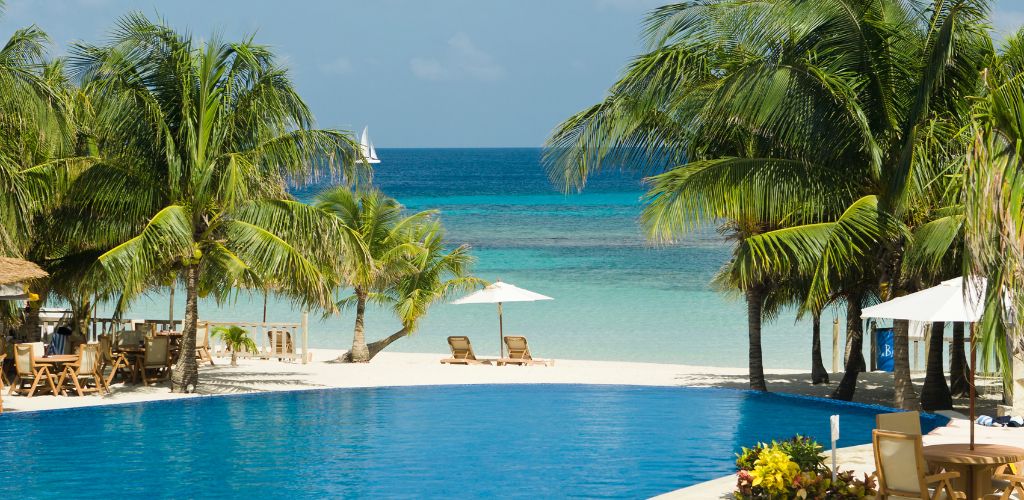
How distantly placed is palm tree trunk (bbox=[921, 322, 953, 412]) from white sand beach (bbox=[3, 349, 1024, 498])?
0.51m

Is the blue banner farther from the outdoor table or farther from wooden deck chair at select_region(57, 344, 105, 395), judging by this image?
wooden deck chair at select_region(57, 344, 105, 395)

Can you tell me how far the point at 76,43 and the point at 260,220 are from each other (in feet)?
11.5

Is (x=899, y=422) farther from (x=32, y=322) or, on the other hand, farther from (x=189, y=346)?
(x=32, y=322)

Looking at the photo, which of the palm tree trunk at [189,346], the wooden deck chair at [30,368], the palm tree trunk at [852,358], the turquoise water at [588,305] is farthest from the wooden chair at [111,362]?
the palm tree trunk at [852,358]

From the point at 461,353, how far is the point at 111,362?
6.43 m

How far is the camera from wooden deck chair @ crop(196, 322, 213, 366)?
1950 centimetres

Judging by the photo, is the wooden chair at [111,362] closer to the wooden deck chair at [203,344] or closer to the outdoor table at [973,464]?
the wooden deck chair at [203,344]

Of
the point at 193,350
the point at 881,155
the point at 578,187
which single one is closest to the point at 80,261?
the point at 193,350

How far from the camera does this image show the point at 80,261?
16328 mm

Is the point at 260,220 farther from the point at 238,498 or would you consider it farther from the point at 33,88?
the point at 238,498

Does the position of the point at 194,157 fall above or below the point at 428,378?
above

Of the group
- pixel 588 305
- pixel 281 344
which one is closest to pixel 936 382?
pixel 281 344

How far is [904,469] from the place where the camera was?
7.56 meters

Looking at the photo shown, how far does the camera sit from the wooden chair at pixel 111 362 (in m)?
15.9
